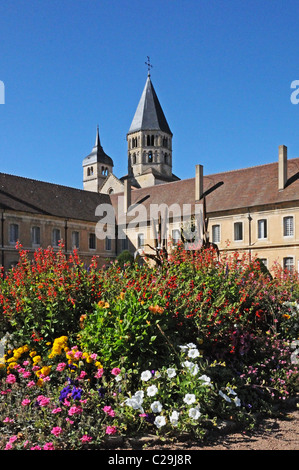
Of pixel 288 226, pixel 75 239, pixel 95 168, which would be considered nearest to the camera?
pixel 288 226

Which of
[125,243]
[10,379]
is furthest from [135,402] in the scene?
[125,243]

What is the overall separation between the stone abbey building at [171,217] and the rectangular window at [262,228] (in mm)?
70

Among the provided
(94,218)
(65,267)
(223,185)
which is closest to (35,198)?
(94,218)

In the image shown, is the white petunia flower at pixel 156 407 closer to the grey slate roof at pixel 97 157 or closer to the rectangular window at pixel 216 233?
the rectangular window at pixel 216 233

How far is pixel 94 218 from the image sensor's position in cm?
4028

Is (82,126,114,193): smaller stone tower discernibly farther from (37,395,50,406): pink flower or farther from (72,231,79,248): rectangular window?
(37,395,50,406): pink flower

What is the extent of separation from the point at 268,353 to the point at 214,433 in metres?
2.10

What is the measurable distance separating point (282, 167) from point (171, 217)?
9562 mm

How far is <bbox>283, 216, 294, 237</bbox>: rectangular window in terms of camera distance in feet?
101

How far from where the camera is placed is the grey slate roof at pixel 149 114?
72.7 meters

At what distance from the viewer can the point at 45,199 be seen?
123ft

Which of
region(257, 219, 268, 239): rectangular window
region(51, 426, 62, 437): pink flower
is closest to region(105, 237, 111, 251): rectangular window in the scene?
region(257, 219, 268, 239): rectangular window

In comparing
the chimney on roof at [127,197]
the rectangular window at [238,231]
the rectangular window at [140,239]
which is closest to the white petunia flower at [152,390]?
the rectangular window at [238,231]

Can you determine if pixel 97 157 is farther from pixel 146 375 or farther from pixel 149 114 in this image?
pixel 146 375
